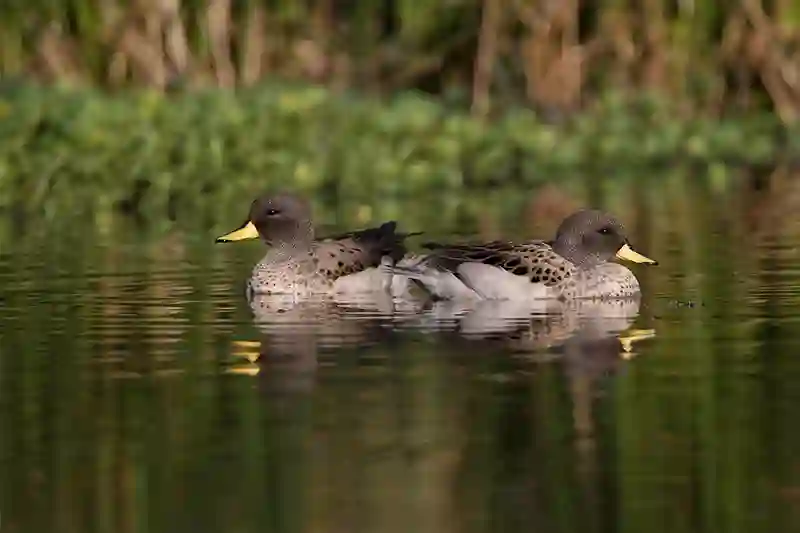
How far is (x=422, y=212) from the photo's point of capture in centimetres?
1952

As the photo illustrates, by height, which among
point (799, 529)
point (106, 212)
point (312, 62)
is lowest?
point (799, 529)

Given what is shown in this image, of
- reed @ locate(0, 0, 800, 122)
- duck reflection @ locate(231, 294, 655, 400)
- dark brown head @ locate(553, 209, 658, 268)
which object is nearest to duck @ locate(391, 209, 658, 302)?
duck reflection @ locate(231, 294, 655, 400)

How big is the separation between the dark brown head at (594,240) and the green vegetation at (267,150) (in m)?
6.80

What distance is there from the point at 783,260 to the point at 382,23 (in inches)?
474

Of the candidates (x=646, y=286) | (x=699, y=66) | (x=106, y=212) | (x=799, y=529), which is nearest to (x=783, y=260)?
(x=646, y=286)

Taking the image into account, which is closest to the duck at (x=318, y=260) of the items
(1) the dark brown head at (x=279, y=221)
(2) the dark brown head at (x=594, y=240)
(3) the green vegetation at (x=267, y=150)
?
(1) the dark brown head at (x=279, y=221)

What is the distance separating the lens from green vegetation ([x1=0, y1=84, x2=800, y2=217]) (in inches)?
811

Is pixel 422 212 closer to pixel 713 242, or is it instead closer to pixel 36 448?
pixel 713 242

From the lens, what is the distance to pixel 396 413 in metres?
8.69

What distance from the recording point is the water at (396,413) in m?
7.08

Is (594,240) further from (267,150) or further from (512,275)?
(267,150)

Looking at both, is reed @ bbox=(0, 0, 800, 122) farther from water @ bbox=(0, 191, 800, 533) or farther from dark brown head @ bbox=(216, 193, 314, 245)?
water @ bbox=(0, 191, 800, 533)

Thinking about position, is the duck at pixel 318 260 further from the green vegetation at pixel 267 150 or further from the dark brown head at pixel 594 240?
the green vegetation at pixel 267 150

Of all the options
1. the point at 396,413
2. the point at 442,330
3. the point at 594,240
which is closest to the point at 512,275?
the point at 594,240
